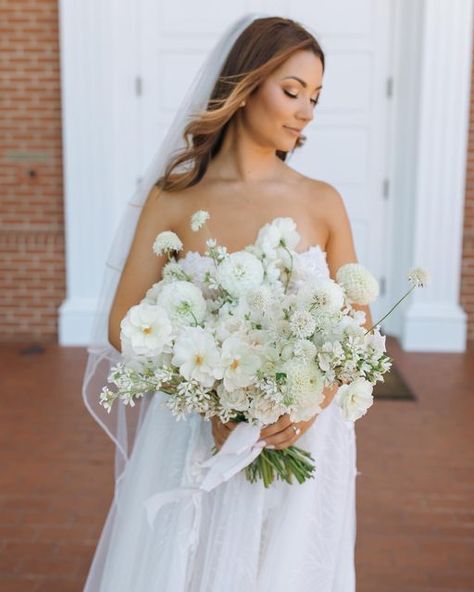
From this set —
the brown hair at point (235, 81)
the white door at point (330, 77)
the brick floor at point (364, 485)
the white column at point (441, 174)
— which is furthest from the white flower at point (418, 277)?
the white column at point (441, 174)

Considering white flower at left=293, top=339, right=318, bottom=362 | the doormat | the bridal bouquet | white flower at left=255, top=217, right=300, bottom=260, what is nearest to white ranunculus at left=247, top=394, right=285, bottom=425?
the bridal bouquet

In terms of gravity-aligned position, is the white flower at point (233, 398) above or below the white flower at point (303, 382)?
below

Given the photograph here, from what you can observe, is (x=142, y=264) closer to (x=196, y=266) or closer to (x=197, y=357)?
(x=196, y=266)

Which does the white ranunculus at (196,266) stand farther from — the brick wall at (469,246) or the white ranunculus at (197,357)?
the brick wall at (469,246)

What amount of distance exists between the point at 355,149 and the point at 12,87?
8.99 ft

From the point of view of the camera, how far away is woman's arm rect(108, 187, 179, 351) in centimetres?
219

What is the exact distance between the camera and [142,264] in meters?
2.19

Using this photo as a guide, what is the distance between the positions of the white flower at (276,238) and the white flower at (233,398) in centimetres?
35

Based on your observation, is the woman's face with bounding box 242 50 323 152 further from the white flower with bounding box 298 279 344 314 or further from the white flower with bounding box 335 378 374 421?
the white flower with bounding box 335 378 374 421

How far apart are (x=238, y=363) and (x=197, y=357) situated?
0.27ft

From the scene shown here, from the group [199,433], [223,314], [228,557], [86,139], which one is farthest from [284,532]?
[86,139]

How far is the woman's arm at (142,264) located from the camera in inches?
86.4

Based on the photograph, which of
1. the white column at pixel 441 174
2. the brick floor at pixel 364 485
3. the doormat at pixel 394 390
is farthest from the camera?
the white column at pixel 441 174

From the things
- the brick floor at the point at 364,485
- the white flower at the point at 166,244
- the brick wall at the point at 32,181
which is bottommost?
the brick floor at the point at 364,485
